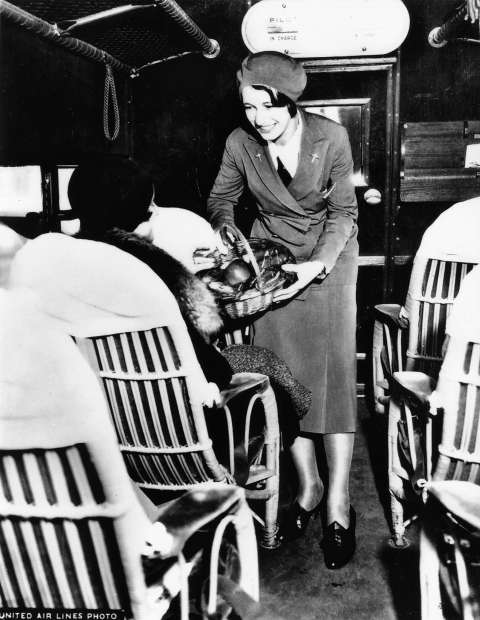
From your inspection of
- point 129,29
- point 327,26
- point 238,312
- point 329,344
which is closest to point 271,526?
point 329,344

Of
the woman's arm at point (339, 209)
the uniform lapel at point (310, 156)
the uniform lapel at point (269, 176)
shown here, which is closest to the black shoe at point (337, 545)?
the woman's arm at point (339, 209)

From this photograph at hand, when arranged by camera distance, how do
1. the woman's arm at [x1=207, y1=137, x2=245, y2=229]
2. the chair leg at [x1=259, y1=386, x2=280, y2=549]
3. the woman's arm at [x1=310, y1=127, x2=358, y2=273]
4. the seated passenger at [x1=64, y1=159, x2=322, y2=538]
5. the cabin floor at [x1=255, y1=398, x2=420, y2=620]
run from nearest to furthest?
the seated passenger at [x1=64, y1=159, x2=322, y2=538] < the cabin floor at [x1=255, y1=398, x2=420, y2=620] < the chair leg at [x1=259, y1=386, x2=280, y2=549] < the woman's arm at [x1=310, y1=127, x2=358, y2=273] < the woman's arm at [x1=207, y1=137, x2=245, y2=229]

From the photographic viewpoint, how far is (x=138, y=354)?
1.50m

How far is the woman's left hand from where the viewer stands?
7.25 ft

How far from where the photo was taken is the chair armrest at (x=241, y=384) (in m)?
1.71

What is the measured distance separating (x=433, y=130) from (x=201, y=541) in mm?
3267

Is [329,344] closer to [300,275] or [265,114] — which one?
[300,275]

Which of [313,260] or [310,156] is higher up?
[310,156]

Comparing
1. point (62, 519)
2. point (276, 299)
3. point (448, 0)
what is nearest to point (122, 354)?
point (62, 519)

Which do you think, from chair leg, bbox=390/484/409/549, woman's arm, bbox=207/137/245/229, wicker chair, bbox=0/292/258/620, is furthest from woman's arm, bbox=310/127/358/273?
wicker chair, bbox=0/292/258/620

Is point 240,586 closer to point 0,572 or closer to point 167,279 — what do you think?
point 0,572

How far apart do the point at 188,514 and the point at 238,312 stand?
1.01 metres

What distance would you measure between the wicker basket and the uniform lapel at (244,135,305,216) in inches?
8.2

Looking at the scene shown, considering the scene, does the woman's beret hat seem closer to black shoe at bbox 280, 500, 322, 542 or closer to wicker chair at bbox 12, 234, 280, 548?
wicker chair at bbox 12, 234, 280, 548
